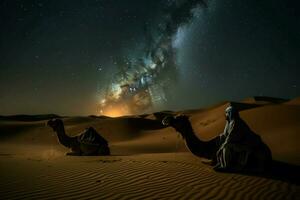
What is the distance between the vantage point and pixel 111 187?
7.24 metres

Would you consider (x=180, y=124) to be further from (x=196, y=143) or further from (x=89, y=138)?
(x=89, y=138)

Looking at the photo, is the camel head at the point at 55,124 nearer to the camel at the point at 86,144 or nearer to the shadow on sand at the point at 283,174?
the camel at the point at 86,144

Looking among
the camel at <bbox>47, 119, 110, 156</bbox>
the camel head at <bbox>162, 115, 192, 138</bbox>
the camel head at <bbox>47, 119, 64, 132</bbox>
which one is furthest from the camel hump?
the camel head at <bbox>162, 115, 192, 138</bbox>

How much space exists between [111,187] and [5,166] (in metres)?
4.48

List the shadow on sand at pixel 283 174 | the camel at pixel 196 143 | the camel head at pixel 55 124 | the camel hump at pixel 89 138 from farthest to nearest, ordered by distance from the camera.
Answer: the camel head at pixel 55 124 < the camel hump at pixel 89 138 < the camel at pixel 196 143 < the shadow on sand at pixel 283 174

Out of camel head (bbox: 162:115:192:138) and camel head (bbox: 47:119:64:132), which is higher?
camel head (bbox: 47:119:64:132)

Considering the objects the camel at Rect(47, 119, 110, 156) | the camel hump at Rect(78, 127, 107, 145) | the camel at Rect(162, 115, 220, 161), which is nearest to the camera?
the camel at Rect(162, 115, 220, 161)

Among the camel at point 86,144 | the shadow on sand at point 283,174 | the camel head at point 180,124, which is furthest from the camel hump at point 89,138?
the shadow on sand at point 283,174

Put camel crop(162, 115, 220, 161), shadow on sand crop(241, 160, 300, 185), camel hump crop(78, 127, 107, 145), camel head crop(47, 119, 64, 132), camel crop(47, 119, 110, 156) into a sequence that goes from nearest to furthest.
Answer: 1. shadow on sand crop(241, 160, 300, 185)
2. camel crop(162, 115, 220, 161)
3. camel crop(47, 119, 110, 156)
4. camel hump crop(78, 127, 107, 145)
5. camel head crop(47, 119, 64, 132)

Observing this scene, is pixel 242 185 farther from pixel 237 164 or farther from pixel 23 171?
pixel 23 171

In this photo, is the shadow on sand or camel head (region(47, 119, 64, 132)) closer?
the shadow on sand

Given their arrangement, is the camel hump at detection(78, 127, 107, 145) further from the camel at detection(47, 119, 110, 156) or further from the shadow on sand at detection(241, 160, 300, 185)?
the shadow on sand at detection(241, 160, 300, 185)

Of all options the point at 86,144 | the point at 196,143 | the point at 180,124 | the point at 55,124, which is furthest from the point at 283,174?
the point at 55,124

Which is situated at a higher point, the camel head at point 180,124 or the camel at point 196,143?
the camel head at point 180,124
